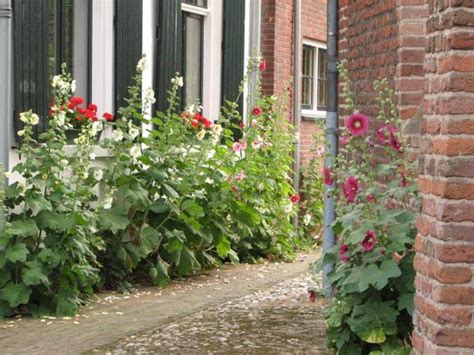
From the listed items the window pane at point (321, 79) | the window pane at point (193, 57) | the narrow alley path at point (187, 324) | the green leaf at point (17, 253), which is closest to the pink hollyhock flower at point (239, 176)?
the narrow alley path at point (187, 324)

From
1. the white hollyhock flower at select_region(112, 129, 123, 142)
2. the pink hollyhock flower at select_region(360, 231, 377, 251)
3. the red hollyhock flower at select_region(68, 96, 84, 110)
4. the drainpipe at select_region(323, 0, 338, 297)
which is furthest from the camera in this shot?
the white hollyhock flower at select_region(112, 129, 123, 142)

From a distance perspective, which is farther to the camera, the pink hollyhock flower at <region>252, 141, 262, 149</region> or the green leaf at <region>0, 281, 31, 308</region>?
the pink hollyhock flower at <region>252, 141, 262, 149</region>

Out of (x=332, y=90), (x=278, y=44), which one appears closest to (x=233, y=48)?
(x=278, y=44)

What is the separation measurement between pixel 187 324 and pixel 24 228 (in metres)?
1.47

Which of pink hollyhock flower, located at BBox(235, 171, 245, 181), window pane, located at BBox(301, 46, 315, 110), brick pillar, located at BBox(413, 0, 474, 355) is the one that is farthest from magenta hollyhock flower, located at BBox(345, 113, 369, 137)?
window pane, located at BBox(301, 46, 315, 110)

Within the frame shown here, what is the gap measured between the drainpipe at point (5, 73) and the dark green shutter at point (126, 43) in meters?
2.52

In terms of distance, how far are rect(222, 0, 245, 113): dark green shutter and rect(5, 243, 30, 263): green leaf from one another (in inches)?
215

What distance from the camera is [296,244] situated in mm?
13609

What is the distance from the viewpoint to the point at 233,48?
13.7 metres

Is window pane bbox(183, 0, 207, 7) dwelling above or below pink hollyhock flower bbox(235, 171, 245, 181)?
above

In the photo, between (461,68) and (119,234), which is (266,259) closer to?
(119,234)

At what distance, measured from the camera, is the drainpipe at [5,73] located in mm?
8180

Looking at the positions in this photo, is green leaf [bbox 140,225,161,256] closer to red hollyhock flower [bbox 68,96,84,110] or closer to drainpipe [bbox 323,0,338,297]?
red hollyhock flower [bbox 68,96,84,110]

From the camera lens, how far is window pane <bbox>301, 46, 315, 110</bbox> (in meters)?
17.5
